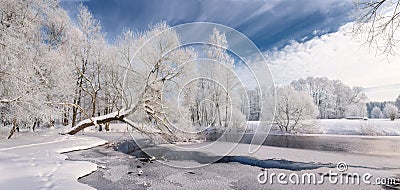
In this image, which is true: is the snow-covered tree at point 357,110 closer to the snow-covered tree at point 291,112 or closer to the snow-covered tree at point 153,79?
the snow-covered tree at point 291,112

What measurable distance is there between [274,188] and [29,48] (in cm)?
891

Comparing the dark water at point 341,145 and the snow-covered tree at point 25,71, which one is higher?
the snow-covered tree at point 25,71

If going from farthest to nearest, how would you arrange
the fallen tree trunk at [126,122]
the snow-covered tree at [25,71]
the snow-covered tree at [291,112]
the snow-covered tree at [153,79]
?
the snow-covered tree at [291,112]
the fallen tree trunk at [126,122]
the snow-covered tree at [25,71]
the snow-covered tree at [153,79]

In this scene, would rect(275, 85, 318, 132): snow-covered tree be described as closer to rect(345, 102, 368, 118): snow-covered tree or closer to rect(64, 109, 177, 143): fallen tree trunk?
rect(345, 102, 368, 118): snow-covered tree

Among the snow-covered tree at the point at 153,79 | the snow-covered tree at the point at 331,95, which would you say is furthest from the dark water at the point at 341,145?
the snow-covered tree at the point at 331,95

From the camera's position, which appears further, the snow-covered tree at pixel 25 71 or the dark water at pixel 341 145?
the dark water at pixel 341 145

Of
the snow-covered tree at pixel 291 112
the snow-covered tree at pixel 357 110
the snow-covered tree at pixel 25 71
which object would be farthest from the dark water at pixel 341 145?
the snow-covered tree at pixel 357 110

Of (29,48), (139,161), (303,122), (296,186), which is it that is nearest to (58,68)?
(29,48)

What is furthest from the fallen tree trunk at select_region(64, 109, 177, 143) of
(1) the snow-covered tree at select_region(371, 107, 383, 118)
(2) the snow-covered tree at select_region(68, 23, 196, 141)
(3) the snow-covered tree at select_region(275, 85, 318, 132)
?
(1) the snow-covered tree at select_region(371, 107, 383, 118)

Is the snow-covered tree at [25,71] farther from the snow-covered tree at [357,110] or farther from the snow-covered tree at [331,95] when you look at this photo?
the snow-covered tree at [357,110]

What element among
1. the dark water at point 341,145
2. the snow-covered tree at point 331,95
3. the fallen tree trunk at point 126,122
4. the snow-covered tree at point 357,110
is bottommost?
the dark water at point 341,145

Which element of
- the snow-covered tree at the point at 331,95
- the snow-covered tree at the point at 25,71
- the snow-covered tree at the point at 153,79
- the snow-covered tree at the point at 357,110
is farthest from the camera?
the snow-covered tree at the point at 331,95

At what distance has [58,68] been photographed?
9.08m

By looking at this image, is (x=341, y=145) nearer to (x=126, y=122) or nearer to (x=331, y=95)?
(x=126, y=122)
